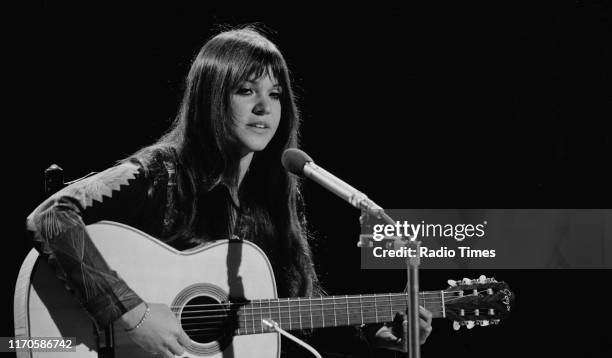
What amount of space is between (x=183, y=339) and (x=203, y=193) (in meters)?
0.61

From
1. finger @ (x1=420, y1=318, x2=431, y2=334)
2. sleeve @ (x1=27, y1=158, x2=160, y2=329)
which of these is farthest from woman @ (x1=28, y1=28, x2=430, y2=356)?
finger @ (x1=420, y1=318, x2=431, y2=334)

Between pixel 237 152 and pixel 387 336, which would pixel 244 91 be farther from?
pixel 387 336

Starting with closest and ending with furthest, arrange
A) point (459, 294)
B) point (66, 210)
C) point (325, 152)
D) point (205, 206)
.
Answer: point (66, 210)
point (205, 206)
point (459, 294)
point (325, 152)

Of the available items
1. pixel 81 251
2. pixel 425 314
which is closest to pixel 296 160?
pixel 81 251

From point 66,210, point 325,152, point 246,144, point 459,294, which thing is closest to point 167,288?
point 66,210

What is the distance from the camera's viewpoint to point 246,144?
261 centimetres

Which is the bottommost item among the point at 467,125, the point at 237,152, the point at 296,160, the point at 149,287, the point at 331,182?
the point at 149,287

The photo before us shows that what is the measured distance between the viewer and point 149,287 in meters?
2.14

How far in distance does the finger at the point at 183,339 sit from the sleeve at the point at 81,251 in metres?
0.17

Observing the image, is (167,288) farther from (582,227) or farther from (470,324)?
(582,227)

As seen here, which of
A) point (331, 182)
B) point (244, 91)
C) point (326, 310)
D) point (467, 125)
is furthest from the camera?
point (467, 125)

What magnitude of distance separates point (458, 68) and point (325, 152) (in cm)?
92

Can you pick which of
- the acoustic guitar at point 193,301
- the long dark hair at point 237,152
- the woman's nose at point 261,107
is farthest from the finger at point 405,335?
the woman's nose at point 261,107

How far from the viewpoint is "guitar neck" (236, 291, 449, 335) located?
7.58 ft
